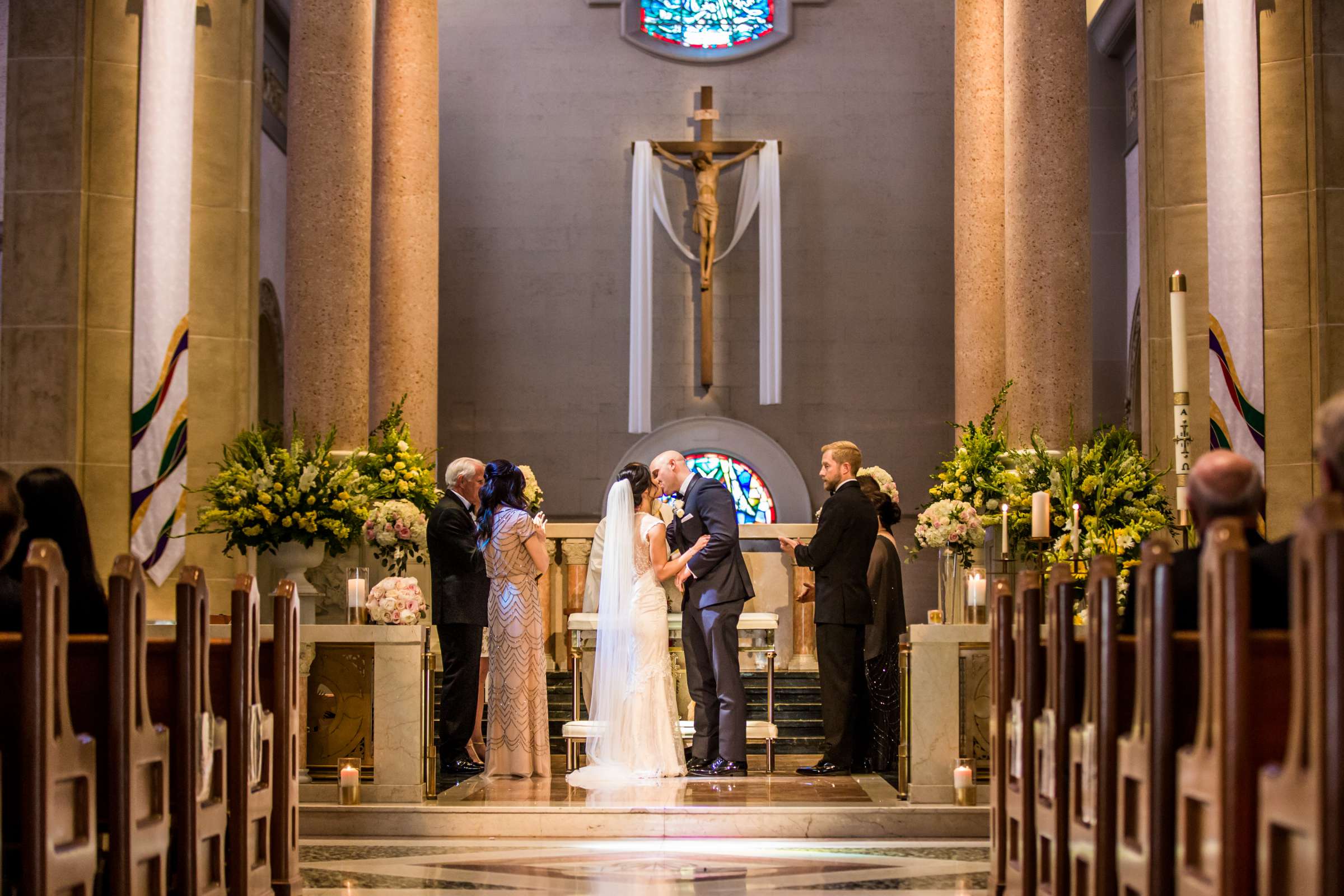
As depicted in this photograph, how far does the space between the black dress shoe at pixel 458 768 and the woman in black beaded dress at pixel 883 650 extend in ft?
7.51

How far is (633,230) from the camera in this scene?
15281 mm

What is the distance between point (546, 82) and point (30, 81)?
6.94 meters

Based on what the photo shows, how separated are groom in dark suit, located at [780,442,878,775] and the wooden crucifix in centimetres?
686

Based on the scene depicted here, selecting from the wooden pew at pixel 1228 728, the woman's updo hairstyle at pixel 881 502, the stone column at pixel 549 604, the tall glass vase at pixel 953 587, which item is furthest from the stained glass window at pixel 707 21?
the wooden pew at pixel 1228 728

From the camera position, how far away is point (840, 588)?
28.6ft

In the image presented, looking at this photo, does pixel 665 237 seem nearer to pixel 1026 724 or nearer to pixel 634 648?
pixel 634 648

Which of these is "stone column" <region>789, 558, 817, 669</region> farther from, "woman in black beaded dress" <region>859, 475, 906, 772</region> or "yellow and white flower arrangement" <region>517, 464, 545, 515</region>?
"woman in black beaded dress" <region>859, 475, 906, 772</region>

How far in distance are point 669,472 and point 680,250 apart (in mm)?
7493

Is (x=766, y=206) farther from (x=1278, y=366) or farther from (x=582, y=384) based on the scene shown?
(x=1278, y=366)

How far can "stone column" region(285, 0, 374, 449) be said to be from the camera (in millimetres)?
9633

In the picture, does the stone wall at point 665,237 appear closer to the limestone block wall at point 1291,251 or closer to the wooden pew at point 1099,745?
the limestone block wall at point 1291,251

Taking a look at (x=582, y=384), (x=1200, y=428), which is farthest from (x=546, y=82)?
(x=1200, y=428)

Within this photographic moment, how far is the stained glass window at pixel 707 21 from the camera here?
16.2 m

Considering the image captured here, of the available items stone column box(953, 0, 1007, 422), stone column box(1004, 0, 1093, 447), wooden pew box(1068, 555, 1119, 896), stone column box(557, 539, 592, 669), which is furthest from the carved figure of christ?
wooden pew box(1068, 555, 1119, 896)
